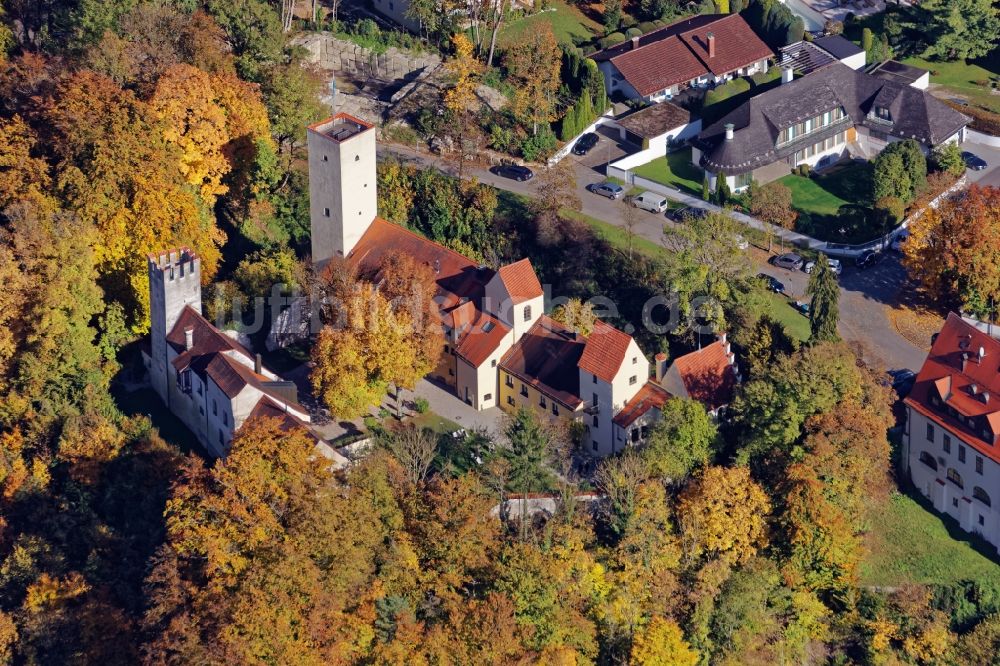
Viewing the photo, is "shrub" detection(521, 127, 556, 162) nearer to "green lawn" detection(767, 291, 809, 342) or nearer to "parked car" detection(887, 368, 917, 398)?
"green lawn" detection(767, 291, 809, 342)

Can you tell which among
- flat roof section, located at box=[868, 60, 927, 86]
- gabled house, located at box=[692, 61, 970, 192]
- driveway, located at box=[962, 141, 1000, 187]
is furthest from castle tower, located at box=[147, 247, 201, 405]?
flat roof section, located at box=[868, 60, 927, 86]

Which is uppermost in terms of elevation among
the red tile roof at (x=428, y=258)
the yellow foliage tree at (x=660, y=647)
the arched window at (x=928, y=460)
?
the red tile roof at (x=428, y=258)

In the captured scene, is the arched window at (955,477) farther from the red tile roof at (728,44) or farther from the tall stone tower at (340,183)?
the red tile roof at (728,44)

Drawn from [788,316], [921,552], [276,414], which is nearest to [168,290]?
[276,414]

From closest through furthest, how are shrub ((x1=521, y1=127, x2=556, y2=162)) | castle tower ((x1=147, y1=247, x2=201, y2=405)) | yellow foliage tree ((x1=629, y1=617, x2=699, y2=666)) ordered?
yellow foliage tree ((x1=629, y1=617, x2=699, y2=666)) < castle tower ((x1=147, y1=247, x2=201, y2=405)) < shrub ((x1=521, y1=127, x2=556, y2=162))

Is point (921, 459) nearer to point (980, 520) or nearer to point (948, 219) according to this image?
point (980, 520)

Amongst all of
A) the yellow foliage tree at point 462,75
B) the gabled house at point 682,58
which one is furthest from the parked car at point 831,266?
the yellow foliage tree at point 462,75

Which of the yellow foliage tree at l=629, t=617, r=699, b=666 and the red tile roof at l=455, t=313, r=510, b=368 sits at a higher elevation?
the red tile roof at l=455, t=313, r=510, b=368
